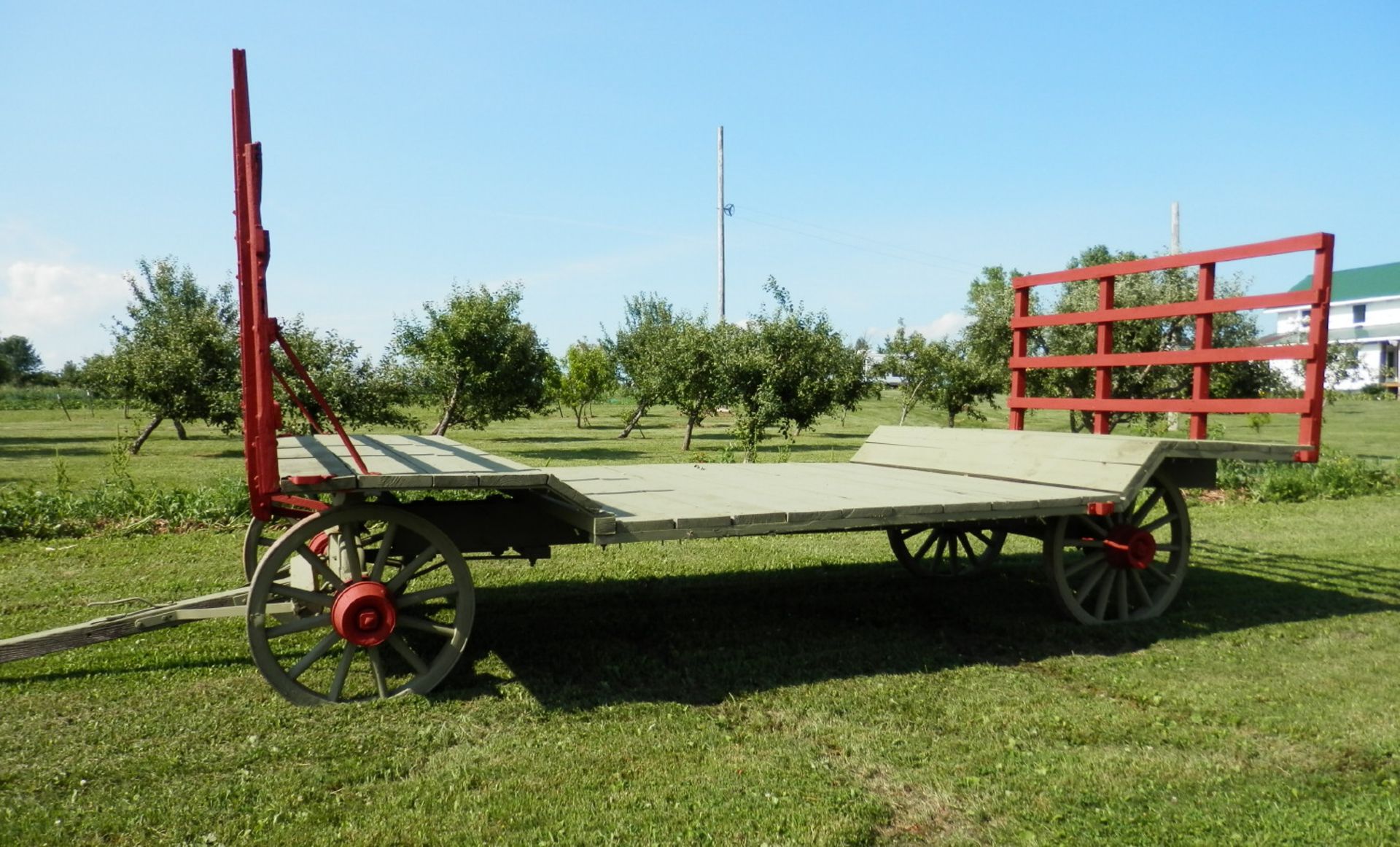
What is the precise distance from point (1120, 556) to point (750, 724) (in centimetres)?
282

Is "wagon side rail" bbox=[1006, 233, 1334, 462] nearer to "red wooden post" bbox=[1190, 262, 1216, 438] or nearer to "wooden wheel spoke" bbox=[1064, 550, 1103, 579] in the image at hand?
"red wooden post" bbox=[1190, 262, 1216, 438]

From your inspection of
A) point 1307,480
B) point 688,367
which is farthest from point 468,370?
point 1307,480

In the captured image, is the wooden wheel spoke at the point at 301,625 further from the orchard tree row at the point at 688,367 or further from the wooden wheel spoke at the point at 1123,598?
the orchard tree row at the point at 688,367

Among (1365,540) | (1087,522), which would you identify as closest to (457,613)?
(1087,522)

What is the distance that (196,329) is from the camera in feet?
70.1

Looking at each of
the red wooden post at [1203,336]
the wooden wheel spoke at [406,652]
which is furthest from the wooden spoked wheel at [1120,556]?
the wooden wheel spoke at [406,652]

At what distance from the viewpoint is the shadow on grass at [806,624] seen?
4.69m

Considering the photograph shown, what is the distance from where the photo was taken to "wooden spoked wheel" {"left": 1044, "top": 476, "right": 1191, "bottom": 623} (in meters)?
5.52

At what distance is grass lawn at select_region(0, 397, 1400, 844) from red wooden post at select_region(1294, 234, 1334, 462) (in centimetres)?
111

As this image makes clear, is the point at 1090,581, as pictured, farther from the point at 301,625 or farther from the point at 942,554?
the point at 301,625

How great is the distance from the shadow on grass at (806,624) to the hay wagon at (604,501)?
30 cm

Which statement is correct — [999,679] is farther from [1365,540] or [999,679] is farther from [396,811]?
[1365,540]

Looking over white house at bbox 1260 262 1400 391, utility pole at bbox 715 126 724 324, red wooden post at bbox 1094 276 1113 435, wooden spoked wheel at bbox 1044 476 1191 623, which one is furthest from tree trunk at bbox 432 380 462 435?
white house at bbox 1260 262 1400 391

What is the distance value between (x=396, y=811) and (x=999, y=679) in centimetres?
284
